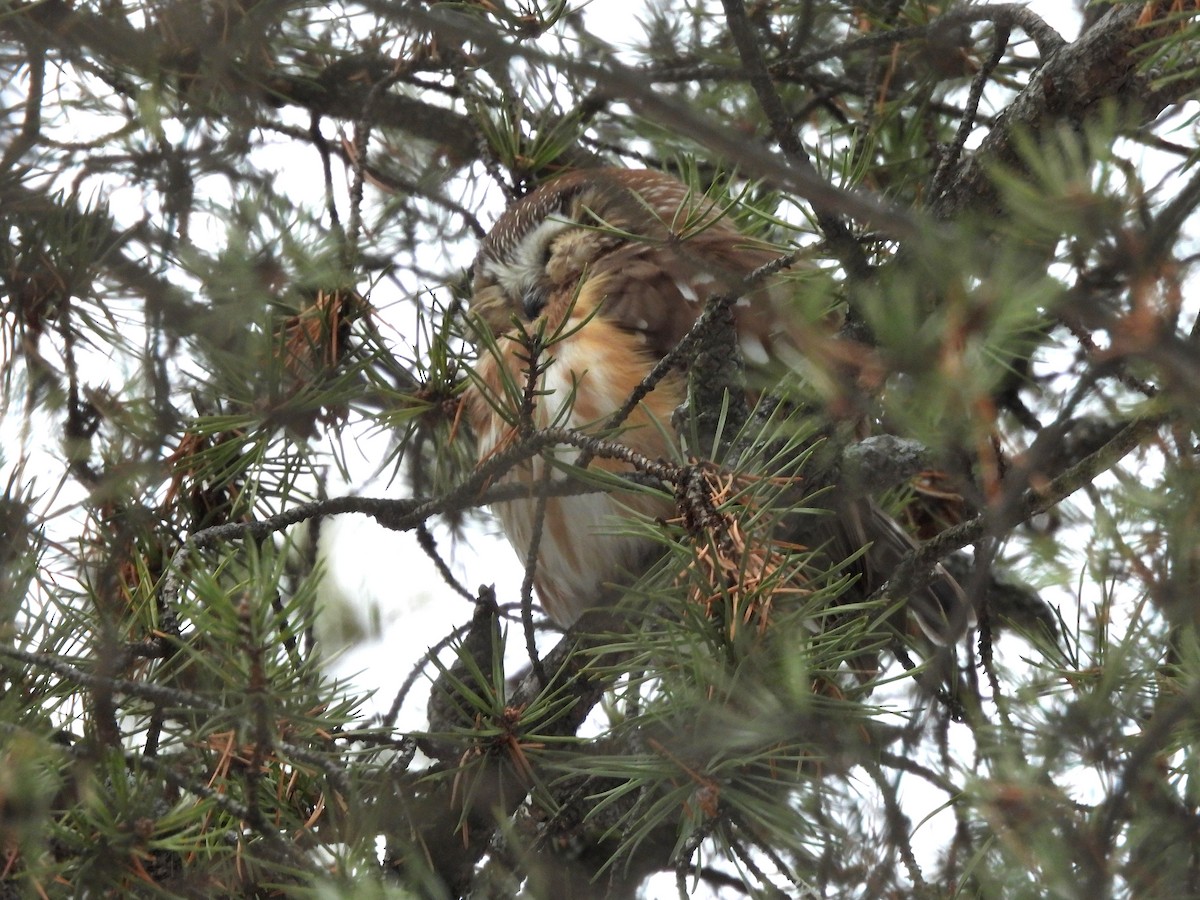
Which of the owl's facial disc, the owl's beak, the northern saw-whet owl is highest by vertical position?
the owl's facial disc

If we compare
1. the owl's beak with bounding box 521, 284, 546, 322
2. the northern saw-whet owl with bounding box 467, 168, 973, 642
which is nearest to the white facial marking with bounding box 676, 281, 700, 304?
the northern saw-whet owl with bounding box 467, 168, 973, 642

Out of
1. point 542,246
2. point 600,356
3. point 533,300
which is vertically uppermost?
point 542,246

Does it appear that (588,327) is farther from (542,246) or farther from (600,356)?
(542,246)

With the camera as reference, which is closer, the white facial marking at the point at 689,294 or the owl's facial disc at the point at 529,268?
the white facial marking at the point at 689,294

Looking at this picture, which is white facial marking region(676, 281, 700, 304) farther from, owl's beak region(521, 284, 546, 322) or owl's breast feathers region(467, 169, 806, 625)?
owl's beak region(521, 284, 546, 322)

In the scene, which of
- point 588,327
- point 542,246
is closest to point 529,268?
point 542,246

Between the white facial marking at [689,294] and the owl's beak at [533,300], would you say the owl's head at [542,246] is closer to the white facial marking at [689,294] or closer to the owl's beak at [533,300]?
the owl's beak at [533,300]

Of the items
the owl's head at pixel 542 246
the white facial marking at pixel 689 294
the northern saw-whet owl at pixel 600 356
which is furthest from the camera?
the owl's head at pixel 542 246

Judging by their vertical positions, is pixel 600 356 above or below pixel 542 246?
below

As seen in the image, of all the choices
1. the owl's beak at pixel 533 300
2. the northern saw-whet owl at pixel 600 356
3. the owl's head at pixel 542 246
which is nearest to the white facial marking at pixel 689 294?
the northern saw-whet owl at pixel 600 356

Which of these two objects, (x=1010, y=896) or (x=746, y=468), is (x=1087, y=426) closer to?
(x=746, y=468)

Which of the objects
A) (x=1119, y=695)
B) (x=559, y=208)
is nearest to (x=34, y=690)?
(x=1119, y=695)

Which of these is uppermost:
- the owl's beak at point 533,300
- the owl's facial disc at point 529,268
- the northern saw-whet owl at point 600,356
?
the owl's facial disc at point 529,268

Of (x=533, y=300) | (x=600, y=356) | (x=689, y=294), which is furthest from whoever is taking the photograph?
(x=533, y=300)
